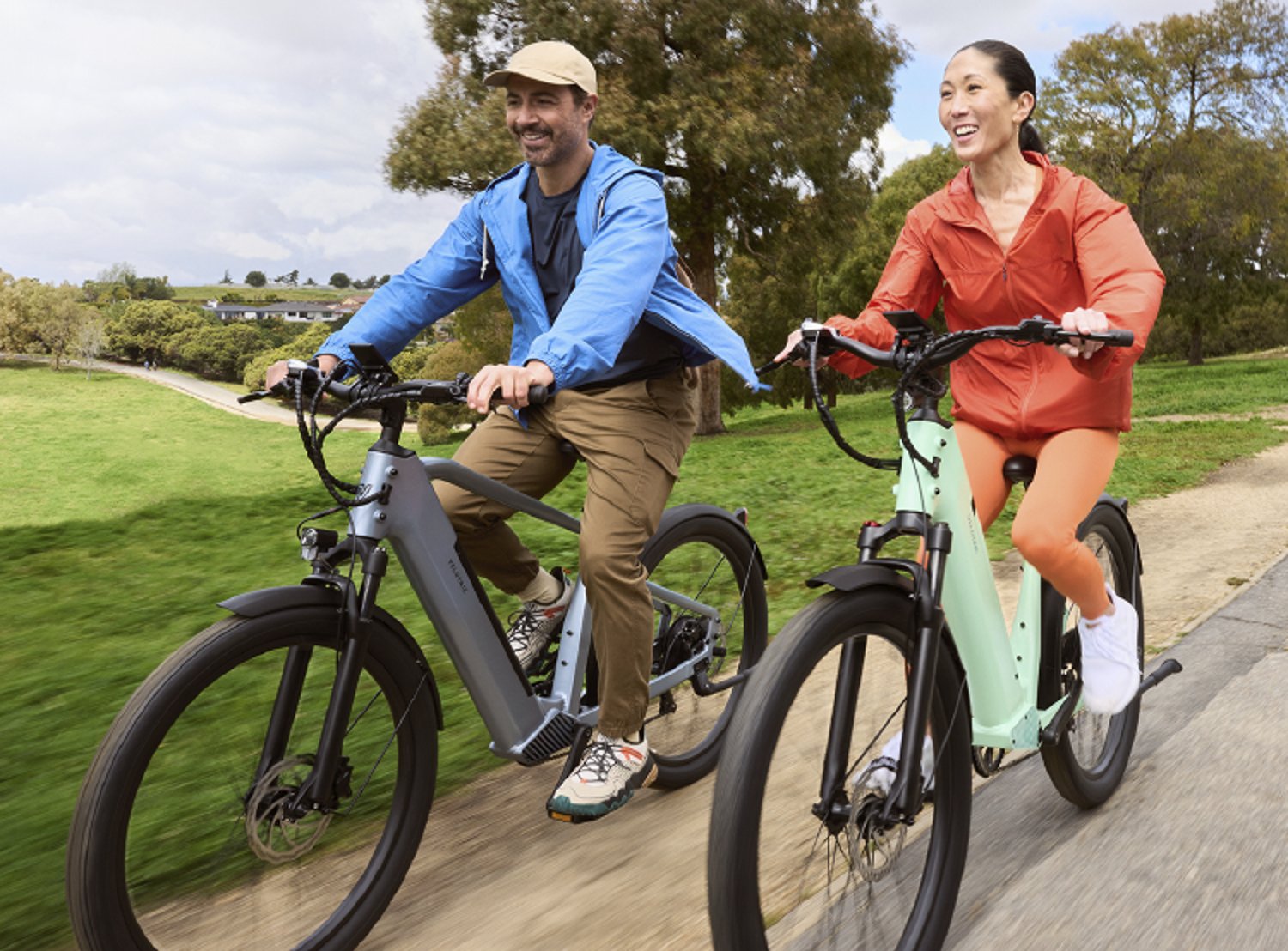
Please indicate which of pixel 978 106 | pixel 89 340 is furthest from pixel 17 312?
pixel 978 106

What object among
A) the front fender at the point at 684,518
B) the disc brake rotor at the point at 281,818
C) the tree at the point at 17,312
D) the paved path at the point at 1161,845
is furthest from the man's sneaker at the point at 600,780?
the tree at the point at 17,312

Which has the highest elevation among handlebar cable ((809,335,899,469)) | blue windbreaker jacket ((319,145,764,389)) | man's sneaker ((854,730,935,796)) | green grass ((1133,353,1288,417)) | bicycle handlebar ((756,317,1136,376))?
blue windbreaker jacket ((319,145,764,389))

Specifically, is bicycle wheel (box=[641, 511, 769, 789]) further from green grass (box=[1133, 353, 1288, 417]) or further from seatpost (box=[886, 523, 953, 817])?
green grass (box=[1133, 353, 1288, 417])

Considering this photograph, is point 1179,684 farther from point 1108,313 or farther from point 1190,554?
point 1190,554

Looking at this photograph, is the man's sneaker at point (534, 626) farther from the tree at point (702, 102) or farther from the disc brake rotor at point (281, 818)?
the tree at point (702, 102)

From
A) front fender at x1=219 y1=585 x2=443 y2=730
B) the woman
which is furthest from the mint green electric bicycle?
front fender at x1=219 y1=585 x2=443 y2=730

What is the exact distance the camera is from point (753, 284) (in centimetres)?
2777

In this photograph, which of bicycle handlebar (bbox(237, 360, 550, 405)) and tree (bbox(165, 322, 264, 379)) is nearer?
bicycle handlebar (bbox(237, 360, 550, 405))

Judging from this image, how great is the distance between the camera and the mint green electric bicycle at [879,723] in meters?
2.18

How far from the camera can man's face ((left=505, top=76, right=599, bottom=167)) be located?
3.04 meters

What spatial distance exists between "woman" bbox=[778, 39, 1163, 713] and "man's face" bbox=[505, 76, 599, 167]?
94 cm

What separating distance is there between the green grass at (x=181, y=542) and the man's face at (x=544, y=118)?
143cm

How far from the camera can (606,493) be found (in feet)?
10.0

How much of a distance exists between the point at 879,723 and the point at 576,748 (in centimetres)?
106
